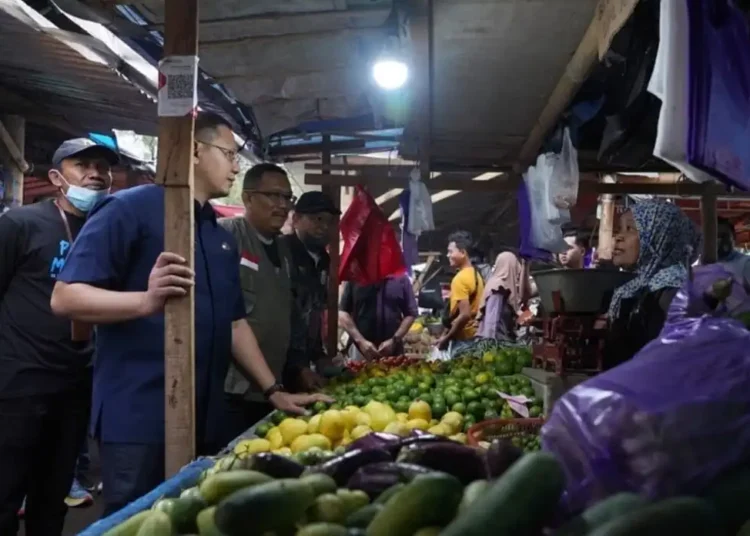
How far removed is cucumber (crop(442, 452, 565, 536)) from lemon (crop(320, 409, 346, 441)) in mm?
1899

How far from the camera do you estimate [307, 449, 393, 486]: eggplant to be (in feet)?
6.05

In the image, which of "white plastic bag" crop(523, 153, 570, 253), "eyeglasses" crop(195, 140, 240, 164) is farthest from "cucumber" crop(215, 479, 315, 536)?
"white plastic bag" crop(523, 153, 570, 253)

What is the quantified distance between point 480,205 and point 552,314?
33.0 feet

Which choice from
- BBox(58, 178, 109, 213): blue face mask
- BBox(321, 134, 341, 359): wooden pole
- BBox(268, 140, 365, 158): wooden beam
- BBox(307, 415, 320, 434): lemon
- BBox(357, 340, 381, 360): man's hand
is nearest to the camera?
BBox(307, 415, 320, 434): lemon

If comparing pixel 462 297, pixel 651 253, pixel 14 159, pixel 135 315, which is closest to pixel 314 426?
pixel 135 315

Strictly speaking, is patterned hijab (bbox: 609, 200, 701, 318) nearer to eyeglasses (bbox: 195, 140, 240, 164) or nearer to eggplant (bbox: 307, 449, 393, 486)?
eyeglasses (bbox: 195, 140, 240, 164)

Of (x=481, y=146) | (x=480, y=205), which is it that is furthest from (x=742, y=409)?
(x=480, y=205)

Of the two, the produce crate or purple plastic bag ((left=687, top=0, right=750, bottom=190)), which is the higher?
purple plastic bag ((left=687, top=0, right=750, bottom=190))

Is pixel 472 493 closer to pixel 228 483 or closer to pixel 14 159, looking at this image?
pixel 228 483

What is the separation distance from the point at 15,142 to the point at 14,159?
160 millimetres

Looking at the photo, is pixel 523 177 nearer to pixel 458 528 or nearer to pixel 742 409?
pixel 742 409

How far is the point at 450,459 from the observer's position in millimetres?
1821

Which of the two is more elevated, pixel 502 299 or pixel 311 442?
pixel 502 299

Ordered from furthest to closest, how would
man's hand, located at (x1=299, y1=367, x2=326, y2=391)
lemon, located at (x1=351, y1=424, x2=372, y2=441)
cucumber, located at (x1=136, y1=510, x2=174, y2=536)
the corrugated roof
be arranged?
man's hand, located at (x1=299, y1=367, x2=326, y2=391)
the corrugated roof
lemon, located at (x1=351, y1=424, x2=372, y2=441)
cucumber, located at (x1=136, y1=510, x2=174, y2=536)
